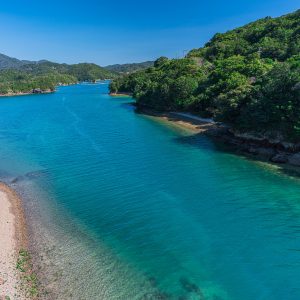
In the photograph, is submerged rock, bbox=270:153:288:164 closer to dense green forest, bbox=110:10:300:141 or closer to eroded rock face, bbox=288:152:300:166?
eroded rock face, bbox=288:152:300:166

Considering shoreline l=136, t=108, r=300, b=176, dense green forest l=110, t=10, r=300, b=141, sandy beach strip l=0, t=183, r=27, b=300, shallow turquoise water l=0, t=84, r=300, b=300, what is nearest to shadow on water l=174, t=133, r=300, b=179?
shoreline l=136, t=108, r=300, b=176

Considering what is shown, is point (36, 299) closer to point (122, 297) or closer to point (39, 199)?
point (122, 297)

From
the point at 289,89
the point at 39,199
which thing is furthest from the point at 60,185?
the point at 289,89

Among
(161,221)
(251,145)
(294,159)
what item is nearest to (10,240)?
(161,221)

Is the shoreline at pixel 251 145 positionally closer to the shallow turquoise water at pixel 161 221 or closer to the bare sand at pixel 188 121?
the bare sand at pixel 188 121

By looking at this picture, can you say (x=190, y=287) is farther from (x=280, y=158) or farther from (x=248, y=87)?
(x=248, y=87)
